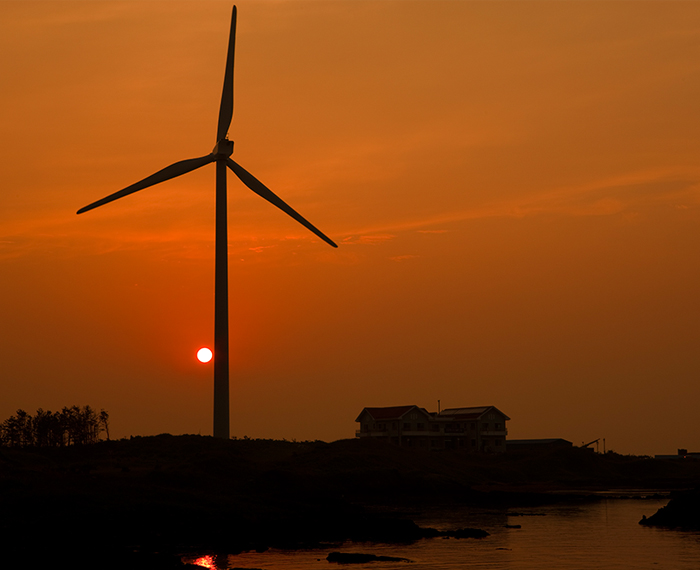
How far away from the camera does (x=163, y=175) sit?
87250 mm

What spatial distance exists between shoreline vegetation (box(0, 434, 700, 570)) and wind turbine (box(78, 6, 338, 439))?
8.15 metres

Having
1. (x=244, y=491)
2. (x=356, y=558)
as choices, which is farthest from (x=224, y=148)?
(x=356, y=558)

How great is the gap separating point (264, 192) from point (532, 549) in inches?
1763

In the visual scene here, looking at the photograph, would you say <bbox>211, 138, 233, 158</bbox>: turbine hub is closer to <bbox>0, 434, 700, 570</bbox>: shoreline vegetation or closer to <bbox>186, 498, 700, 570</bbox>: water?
<bbox>0, 434, 700, 570</bbox>: shoreline vegetation

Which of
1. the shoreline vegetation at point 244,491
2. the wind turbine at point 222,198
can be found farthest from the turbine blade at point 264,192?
the shoreline vegetation at point 244,491

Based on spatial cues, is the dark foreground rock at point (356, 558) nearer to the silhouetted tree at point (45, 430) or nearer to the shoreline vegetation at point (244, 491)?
the shoreline vegetation at point (244, 491)

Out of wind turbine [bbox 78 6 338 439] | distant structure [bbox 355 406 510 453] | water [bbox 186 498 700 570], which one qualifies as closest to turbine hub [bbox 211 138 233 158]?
wind turbine [bbox 78 6 338 439]

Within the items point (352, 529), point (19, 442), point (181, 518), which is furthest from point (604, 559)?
point (19, 442)

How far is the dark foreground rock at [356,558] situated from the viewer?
51.3 meters

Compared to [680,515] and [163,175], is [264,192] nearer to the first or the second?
[163,175]

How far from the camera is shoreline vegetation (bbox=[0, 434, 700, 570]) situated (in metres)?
57.6

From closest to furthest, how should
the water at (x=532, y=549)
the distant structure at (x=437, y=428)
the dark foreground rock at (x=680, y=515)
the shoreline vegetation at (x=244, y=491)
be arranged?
the water at (x=532, y=549) < the shoreline vegetation at (x=244, y=491) < the dark foreground rock at (x=680, y=515) < the distant structure at (x=437, y=428)

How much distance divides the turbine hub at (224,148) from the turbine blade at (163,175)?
3.36ft

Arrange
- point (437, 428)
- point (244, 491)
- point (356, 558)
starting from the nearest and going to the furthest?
point (356, 558) → point (244, 491) → point (437, 428)
